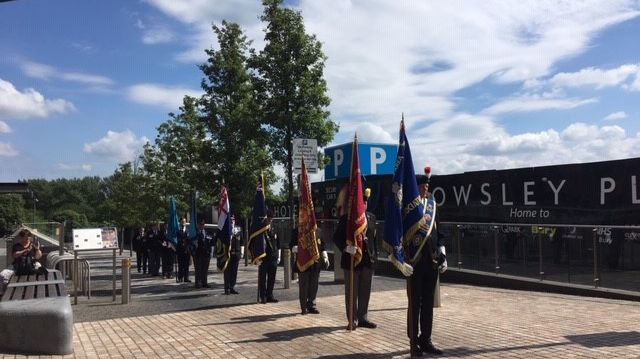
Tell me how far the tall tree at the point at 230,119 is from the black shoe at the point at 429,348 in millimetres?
12470

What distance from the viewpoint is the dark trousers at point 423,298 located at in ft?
23.1

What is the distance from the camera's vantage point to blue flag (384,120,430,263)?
7.09m

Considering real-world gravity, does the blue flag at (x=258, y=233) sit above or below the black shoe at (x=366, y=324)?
above

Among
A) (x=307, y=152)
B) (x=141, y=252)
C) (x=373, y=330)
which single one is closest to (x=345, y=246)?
(x=373, y=330)

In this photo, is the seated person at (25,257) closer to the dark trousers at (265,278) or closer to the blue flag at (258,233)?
the blue flag at (258,233)

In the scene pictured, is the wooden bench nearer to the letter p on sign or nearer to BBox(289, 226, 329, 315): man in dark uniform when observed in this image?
BBox(289, 226, 329, 315): man in dark uniform

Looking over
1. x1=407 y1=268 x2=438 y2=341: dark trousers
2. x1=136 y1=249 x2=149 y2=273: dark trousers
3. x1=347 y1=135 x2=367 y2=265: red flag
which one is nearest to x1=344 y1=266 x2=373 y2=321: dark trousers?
x1=347 y1=135 x2=367 y2=265: red flag

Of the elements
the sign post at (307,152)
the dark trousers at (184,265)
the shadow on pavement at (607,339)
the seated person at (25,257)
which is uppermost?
the sign post at (307,152)

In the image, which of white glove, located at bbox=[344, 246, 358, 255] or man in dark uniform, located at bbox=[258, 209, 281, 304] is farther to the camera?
man in dark uniform, located at bbox=[258, 209, 281, 304]

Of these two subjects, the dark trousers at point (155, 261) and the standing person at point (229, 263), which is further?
the dark trousers at point (155, 261)

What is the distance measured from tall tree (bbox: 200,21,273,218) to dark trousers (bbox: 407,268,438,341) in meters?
12.2

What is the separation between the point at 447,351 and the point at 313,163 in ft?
24.0

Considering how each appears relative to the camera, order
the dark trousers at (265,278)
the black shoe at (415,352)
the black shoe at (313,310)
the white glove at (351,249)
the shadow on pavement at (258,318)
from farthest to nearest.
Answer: the dark trousers at (265,278), the black shoe at (313,310), the shadow on pavement at (258,318), the white glove at (351,249), the black shoe at (415,352)

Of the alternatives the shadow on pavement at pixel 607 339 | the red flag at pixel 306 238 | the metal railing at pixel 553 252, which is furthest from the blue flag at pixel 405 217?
the metal railing at pixel 553 252
